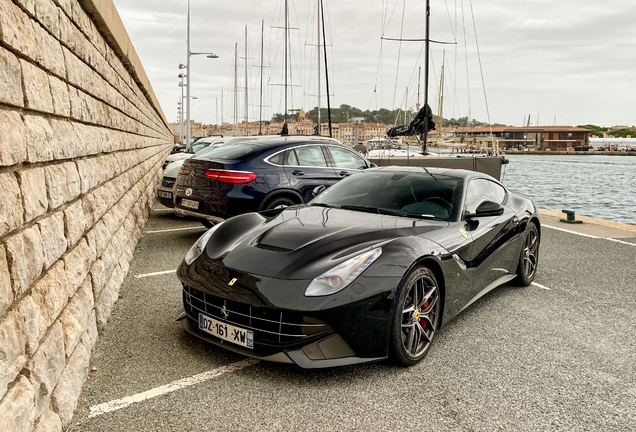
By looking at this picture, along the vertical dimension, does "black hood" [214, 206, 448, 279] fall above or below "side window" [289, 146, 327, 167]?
below

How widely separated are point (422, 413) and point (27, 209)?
2342 millimetres

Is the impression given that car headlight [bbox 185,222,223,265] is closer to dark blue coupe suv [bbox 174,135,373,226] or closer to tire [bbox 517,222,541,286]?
dark blue coupe suv [bbox 174,135,373,226]

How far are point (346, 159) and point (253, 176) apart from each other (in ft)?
6.15

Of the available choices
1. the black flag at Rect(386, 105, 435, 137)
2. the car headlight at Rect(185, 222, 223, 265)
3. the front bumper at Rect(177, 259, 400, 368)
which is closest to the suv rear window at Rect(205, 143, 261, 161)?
the car headlight at Rect(185, 222, 223, 265)

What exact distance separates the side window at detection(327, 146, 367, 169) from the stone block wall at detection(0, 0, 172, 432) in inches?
155

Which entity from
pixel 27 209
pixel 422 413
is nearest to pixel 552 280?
pixel 422 413

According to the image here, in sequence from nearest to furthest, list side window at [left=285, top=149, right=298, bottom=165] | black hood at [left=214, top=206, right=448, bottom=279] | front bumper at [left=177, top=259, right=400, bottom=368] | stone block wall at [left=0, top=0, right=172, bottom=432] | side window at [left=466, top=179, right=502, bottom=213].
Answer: stone block wall at [left=0, top=0, right=172, bottom=432] < front bumper at [left=177, top=259, right=400, bottom=368] < black hood at [left=214, top=206, right=448, bottom=279] < side window at [left=466, top=179, right=502, bottom=213] < side window at [left=285, top=149, right=298, bottom=165]

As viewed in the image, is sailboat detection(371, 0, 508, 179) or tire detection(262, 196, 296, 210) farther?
sailboat detection(371, 0, 508, 179)

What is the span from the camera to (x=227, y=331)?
136 inches

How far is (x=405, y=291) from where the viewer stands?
3467mm

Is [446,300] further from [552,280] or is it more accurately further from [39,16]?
[39,16]

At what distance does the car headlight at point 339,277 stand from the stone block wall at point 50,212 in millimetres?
1436

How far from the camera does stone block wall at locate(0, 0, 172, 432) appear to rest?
2301mm

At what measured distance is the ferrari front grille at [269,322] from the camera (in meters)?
3.22
